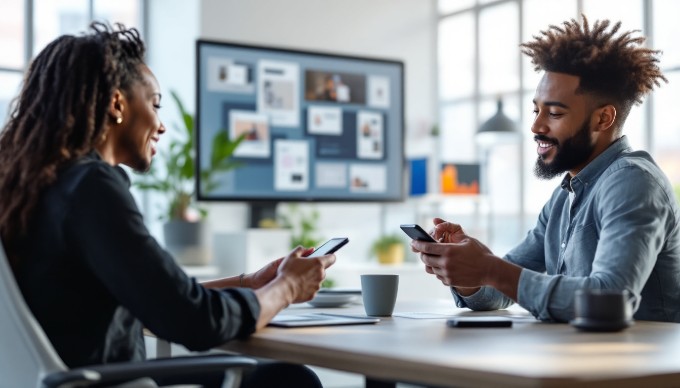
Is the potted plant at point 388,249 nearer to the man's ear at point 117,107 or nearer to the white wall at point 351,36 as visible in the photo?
the white wall at point 351,36

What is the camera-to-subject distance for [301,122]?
5.83m

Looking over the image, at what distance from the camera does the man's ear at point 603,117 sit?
2.37 metres

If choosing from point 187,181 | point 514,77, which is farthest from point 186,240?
point 514,77

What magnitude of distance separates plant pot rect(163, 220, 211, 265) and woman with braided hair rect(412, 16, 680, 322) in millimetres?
3161

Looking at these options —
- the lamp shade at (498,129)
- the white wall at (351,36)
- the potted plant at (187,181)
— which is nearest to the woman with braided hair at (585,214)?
the potted plant at (187,181)

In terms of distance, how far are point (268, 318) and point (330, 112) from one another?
14.1 feet

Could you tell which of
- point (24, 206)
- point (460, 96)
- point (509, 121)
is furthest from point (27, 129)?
point (460, 96)

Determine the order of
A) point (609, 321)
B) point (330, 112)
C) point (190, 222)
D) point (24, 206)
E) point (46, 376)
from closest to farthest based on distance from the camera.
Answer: point (46, 376)
point (24, 206)
point (609, 321)
point (190, 222)
point (330, 112)

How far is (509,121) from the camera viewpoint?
6.16 m

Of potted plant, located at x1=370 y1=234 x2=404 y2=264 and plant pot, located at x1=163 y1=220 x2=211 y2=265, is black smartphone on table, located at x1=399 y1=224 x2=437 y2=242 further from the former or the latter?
potted plant, located at x1=370 y1=234 x2=404 y2=264

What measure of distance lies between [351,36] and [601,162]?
4.94 m

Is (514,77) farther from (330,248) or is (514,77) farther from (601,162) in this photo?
(330,248)

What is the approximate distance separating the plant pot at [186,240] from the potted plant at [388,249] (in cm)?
148

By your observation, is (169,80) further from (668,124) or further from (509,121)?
(668,124)
